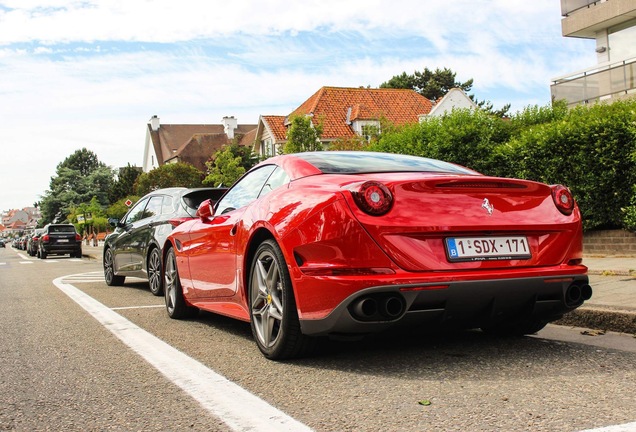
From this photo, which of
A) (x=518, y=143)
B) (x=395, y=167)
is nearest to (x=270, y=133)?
(x=518, y=143)

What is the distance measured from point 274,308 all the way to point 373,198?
107 centimetres

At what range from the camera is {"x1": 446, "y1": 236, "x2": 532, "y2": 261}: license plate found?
4.25 meters

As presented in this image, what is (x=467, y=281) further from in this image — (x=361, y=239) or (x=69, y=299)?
(x=69, y=299)

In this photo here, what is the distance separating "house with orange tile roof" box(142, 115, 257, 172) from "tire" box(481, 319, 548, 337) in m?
73.6

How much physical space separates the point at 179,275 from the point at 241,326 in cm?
82

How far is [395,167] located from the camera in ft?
16.7

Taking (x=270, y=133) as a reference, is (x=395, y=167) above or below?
below

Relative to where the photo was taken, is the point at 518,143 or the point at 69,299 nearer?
the point at 69,299

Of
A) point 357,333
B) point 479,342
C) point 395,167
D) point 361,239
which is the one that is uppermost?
point 395,167

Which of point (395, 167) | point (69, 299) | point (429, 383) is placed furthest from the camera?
point (69, 299)

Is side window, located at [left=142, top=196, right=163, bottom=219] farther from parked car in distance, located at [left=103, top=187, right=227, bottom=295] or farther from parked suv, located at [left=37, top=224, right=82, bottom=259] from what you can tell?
parked suv, located at [left=37, top=224, right=82, bottom=259]

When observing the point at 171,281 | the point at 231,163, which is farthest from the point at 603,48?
the point at 231,163

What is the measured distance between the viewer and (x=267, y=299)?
4.88 metres

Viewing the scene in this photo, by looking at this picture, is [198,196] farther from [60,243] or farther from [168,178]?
[168,178]
